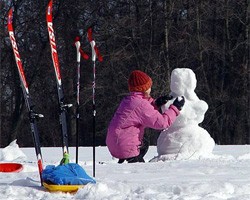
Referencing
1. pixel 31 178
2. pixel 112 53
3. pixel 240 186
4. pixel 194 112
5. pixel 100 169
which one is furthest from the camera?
pixel 112 53

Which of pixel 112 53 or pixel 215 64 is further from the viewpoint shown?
pixel 215 64

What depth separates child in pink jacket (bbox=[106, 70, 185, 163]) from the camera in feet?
26.3

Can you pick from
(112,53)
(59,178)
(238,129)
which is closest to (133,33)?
(112,53)

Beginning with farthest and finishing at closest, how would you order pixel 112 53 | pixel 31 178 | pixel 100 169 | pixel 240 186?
pixel 112 53 < pixel 100 169 < pixel 31 178 < pixel 240 186

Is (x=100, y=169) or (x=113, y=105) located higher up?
(x=100, y=169)

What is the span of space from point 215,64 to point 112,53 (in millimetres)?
4312

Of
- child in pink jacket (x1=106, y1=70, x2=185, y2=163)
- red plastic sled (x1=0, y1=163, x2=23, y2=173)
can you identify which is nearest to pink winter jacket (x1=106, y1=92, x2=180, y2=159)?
child in pink jacket (x1=106, y1=70, x2=185, y2=163)

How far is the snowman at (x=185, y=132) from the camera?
29.5 ft

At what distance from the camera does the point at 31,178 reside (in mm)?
6281

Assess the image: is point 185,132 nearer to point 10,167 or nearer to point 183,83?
point 183,83

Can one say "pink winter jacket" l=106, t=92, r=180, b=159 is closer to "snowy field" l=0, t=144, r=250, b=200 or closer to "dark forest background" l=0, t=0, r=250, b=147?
"snowy field" l=0, t=144, r=250, b=200

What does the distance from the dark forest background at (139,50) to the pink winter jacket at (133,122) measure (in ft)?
53.6

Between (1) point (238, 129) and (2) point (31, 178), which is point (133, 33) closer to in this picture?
(1) point (238, 129)

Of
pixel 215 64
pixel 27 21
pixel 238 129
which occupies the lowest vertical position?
pixel 238 129
